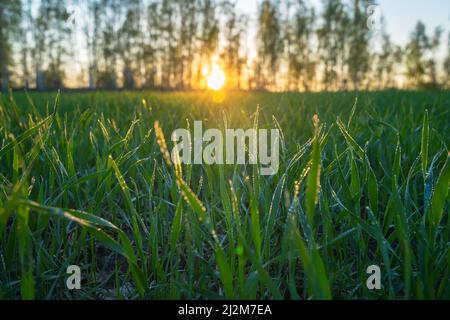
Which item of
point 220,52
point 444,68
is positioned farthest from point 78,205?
point 444,68

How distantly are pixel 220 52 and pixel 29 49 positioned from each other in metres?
16.2

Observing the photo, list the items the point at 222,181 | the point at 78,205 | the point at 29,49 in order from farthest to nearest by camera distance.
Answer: the point at 29,49 → the point at 78,205 → the point at 222,181

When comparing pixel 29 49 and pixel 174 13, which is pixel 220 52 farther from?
pixel 29 49

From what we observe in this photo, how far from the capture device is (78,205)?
3.31ft

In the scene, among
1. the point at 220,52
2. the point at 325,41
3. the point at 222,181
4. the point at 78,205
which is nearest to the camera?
the point at 222,181
